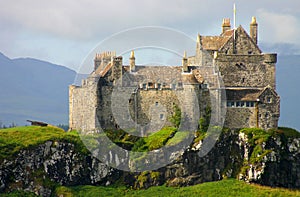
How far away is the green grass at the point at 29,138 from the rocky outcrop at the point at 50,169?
0.53m

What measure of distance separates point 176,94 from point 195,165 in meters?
8.39

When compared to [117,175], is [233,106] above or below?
above

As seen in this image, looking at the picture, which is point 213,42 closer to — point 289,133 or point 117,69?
point 117,69

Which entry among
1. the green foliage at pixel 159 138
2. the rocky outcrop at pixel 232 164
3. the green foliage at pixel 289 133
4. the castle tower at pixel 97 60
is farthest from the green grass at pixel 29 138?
the green foliage at pixel 289 133

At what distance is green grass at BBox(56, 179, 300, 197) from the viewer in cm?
8594

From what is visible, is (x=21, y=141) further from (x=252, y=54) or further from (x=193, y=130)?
(x=252, y=54)

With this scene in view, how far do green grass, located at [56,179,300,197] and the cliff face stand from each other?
1.05 metres

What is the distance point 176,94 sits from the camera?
90750mm

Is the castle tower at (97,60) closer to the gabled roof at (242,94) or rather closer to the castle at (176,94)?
the castle at (176,94)

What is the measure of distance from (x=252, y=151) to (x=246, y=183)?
3.66 m

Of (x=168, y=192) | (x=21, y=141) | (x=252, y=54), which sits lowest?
(x=168, y=192)

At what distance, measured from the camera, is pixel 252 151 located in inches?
3489

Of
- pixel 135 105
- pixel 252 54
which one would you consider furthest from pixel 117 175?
pixel 252 54

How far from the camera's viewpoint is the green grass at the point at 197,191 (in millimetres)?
85938
